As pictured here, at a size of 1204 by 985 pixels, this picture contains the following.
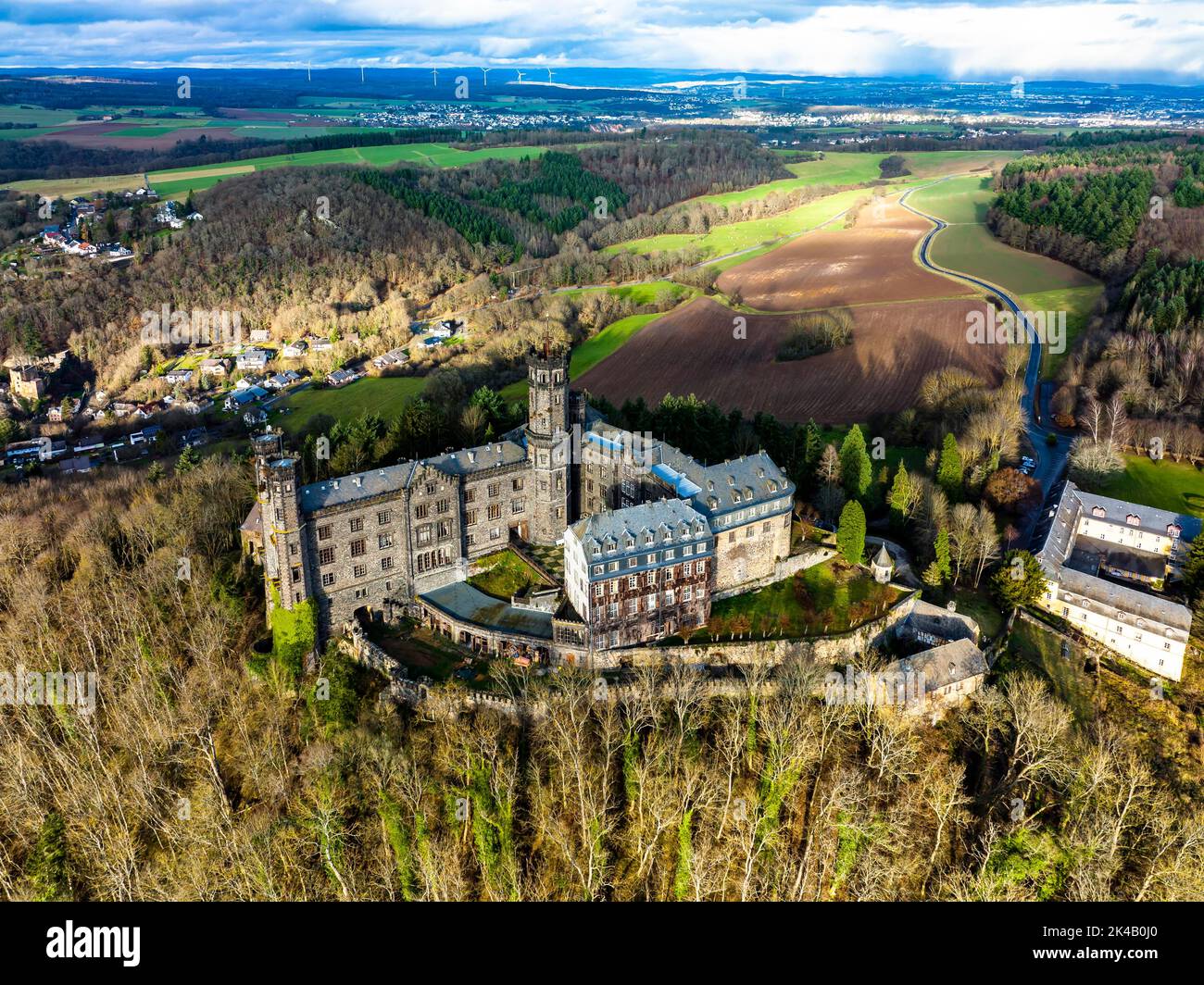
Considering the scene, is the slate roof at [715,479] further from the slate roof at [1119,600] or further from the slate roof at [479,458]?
the slate roof at [1119,600]

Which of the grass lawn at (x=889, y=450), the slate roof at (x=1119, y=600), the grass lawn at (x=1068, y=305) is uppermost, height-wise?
the grass lawn at (x=1068, y=305)

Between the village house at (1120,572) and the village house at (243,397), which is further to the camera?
the village house at (243,397)

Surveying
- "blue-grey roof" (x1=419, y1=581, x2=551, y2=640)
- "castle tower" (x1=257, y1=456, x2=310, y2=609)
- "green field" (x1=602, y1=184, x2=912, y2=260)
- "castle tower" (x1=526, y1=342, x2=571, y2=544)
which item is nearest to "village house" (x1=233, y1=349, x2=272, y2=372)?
"castle tower" (x1=526, y1=342, x2=571, y2=544)

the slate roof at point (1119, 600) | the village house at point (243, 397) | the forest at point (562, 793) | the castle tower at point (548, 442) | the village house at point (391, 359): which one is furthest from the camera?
the village house at point (391, 359)

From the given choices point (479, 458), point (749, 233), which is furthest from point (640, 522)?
point (749, 233)

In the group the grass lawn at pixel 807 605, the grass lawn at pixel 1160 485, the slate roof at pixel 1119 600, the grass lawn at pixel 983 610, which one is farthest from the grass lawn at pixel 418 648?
the grass lawn at pixel 1160 485

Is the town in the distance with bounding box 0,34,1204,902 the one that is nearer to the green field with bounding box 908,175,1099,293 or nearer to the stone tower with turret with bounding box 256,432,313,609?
the stone tower with turret with bounding box 256,432,313,609

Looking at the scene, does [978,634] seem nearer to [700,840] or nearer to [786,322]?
[700,840]
